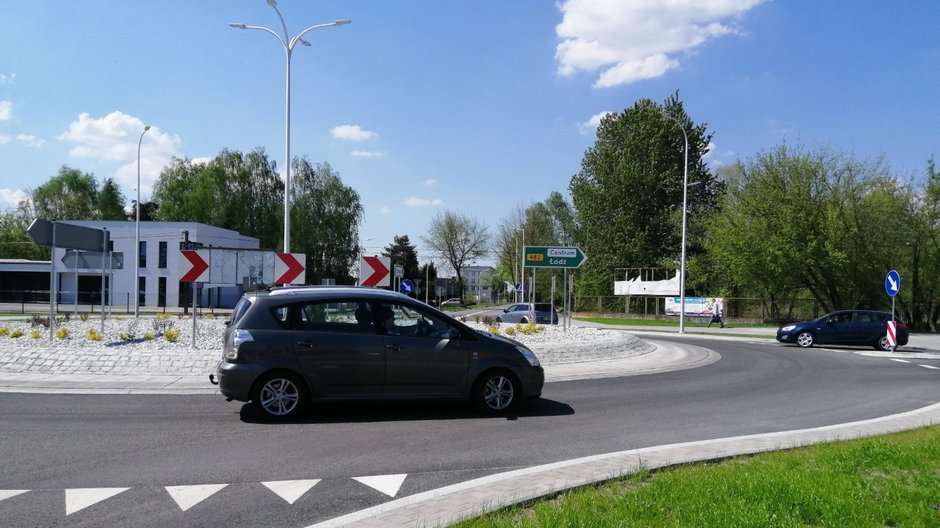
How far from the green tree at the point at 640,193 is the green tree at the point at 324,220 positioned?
80.7 feet

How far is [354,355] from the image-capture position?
8.38 m

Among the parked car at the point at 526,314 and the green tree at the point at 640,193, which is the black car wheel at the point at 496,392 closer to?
the parked car at the point at 526,314

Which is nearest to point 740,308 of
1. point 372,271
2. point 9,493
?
point 372,271

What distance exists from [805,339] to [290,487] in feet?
78.2

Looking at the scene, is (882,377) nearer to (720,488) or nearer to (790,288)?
(720,488)

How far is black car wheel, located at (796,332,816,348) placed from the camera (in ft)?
80.3

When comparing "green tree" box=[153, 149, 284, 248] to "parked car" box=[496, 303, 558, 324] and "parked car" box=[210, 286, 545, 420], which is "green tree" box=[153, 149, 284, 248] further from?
"parked car" box=[210, 286, 545, 420]

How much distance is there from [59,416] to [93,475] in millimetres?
3380

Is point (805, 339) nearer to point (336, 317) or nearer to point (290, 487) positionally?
point (336, 317)

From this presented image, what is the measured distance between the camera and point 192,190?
68000 millimetres

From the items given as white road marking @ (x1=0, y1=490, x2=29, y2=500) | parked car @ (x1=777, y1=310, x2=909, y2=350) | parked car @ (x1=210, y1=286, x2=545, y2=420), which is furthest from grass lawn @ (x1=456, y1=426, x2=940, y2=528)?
parked car @ (x1=777, y1=310, x2=909, y2=350)

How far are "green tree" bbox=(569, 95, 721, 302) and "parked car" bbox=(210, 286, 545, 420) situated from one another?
1733 inches

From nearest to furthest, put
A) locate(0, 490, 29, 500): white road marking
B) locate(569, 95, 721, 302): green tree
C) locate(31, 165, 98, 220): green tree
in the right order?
locate(0, 490, 29, 500): white road marking < locate(569, 95, 721, 302): green tree < locate(31, 165, 98, 220): green tree

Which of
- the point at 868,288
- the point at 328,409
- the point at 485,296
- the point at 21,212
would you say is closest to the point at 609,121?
the point at 868,288
